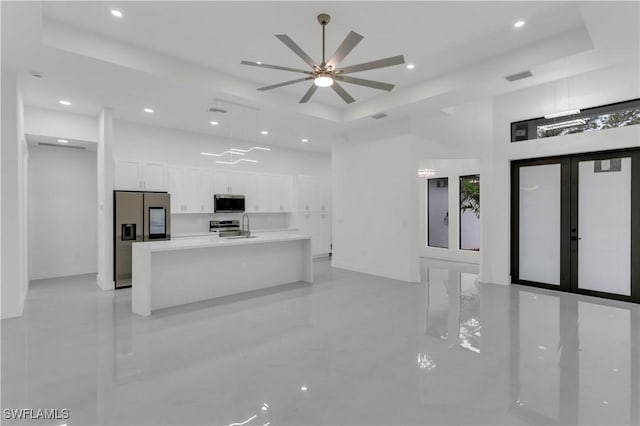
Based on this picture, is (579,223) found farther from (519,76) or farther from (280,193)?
(280,193)

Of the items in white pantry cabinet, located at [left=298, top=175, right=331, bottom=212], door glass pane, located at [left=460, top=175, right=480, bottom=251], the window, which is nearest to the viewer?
the window

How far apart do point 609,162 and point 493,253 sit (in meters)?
2.32

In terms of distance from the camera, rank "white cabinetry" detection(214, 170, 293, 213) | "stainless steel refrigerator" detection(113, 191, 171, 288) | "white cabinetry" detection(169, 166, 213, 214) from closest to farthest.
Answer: "stainless steel refrigerator" detection(113, 191, 171, 288)
"white cabinetry" detection(169, 166, 213, 214)
"white cabinetry" detection(214, 170, 293, 213)

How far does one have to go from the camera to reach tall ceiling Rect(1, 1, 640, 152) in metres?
3.39

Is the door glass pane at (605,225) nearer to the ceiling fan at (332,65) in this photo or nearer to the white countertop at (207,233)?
the ceiling fan at (332,65)

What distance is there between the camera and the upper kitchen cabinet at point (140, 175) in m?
6.21

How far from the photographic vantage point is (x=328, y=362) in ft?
9.99

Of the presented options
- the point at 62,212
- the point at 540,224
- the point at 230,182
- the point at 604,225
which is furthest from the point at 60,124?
the point at 604,225

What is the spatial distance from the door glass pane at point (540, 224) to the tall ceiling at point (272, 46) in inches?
79.8

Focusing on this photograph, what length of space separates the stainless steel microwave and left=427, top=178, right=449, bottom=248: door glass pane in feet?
18.4

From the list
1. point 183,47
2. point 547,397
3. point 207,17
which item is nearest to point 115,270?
point 183,47

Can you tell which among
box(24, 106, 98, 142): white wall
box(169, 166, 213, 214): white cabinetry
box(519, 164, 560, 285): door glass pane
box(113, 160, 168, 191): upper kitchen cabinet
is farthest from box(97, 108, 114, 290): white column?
box(519, 164, 560, 285): door glass pane

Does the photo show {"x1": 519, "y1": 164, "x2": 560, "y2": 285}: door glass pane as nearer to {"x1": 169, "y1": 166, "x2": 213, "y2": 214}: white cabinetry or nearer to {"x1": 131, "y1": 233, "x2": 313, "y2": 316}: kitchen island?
{"x1": 131, "y1": 233, "x2": 313, "y2": 316}: kitchen island

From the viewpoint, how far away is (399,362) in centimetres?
305
